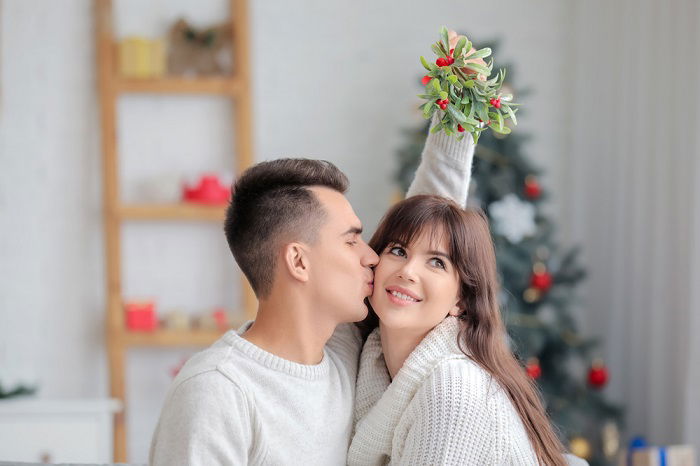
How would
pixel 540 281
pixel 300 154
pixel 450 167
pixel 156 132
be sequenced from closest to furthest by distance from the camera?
1. pixel 450 167
2. pixel 540 281
3. pixel 156 132
4. pixel 300 154

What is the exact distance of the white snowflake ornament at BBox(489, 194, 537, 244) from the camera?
364cm

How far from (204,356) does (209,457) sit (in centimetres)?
22

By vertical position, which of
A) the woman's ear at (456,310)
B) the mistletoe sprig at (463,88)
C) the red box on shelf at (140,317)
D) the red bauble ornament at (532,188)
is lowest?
the red box on shelf at (140,317)

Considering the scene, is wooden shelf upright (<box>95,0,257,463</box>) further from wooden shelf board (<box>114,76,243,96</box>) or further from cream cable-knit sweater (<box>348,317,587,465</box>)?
cream cable-knit sweater (<box>348,317,587,465</box>)

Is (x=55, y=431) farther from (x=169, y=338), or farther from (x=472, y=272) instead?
(x=472, y=272)

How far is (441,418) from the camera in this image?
1649 mm

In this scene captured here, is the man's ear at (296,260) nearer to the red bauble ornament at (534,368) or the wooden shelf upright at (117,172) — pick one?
the red bauble ornament at (534,368)

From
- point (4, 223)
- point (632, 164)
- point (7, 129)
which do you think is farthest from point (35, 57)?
point (632, 164)

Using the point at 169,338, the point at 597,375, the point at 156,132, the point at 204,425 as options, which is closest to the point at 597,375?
the point at 597,375

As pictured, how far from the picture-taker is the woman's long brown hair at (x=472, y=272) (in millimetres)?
1809

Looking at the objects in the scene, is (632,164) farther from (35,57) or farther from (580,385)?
(35,57)

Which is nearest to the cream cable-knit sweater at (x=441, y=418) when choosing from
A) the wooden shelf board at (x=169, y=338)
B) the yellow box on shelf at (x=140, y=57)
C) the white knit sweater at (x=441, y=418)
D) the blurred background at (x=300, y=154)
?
the white knit sweater at (x=441, y=418)

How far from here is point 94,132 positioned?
424 centimetres

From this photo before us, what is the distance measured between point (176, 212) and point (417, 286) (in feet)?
7.94
